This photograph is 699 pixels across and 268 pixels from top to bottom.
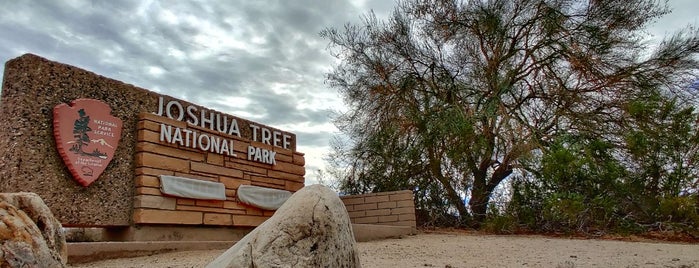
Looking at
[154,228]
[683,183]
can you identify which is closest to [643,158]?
[683,183]

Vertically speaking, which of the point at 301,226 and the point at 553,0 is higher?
the point at 553,0

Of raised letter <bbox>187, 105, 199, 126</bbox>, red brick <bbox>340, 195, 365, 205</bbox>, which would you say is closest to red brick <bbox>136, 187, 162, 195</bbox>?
raised letter <bbox>187, 105, 199, 126</bbox>

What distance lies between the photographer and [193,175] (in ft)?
22.9

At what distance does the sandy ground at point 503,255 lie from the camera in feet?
17.5

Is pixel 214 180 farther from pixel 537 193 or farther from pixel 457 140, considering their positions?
pixel 537 193

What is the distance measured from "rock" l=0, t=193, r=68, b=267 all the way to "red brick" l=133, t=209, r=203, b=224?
12.4 feet

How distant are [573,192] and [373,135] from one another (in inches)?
169

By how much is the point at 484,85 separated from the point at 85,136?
825 cm

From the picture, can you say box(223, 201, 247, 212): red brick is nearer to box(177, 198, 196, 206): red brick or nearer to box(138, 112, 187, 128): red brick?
box(177, 198, 196, 206): red brick

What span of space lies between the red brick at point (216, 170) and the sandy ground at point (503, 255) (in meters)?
1.19

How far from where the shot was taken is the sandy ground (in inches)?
210

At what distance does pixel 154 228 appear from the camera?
6406 millimetres

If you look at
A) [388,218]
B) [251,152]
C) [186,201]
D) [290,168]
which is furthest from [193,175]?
[388,218]

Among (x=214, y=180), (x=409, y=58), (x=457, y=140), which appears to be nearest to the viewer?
(x=214, y=180)
